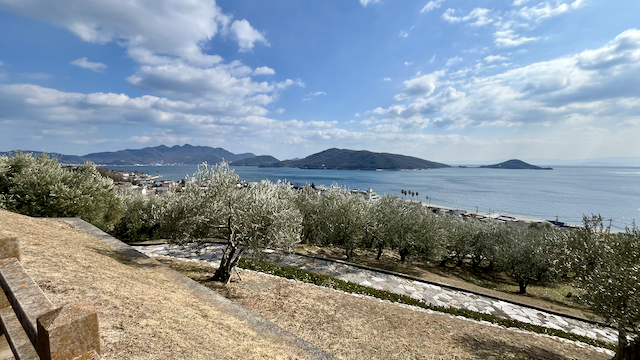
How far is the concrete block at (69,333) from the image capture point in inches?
99.7

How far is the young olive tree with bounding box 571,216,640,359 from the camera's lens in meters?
8.47

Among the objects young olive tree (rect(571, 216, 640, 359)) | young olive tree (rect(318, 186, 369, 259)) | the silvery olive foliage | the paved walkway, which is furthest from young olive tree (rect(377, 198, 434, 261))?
the silvery olive foliage

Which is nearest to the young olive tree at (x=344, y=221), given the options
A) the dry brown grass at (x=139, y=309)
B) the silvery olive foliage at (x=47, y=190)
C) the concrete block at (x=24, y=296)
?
the dry brown grass at (x=139, y=309)

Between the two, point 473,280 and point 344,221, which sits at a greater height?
point 344,221

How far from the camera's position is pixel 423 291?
16.1 m

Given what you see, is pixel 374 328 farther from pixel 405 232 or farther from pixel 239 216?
pixel 405 232

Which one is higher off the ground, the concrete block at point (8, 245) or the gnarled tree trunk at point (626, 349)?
the concrete block at point (8, 245)

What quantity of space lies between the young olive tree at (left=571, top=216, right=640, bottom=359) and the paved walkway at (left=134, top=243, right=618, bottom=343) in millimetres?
4665

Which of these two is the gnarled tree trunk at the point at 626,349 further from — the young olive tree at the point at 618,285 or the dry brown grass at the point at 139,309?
the dry brown grass at the point at 139,309

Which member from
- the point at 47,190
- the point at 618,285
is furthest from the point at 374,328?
the point at 47,190

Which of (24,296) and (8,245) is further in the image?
(8,245)

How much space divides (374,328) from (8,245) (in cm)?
1067

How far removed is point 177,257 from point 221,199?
7.82 meters

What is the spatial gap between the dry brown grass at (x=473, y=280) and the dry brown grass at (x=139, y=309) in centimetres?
1392
